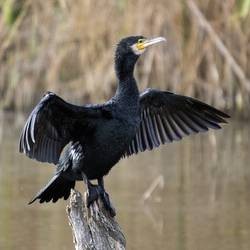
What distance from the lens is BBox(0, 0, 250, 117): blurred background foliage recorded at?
1388 centimetres

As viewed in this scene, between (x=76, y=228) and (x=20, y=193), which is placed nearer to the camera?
(x=76, y=228)

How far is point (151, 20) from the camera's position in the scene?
543 inches

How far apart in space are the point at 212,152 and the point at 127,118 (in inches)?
249

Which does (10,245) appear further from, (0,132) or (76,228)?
(0,132)

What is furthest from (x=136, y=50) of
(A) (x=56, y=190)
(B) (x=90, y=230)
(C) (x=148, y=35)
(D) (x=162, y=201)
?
(C) (x=148, y=35)

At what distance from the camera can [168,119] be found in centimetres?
790

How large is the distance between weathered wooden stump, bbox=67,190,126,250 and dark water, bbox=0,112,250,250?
189 cm

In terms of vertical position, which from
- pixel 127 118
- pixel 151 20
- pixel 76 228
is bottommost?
pixel 76 228

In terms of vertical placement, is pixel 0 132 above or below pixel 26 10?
below

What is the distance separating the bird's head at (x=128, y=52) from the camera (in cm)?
714

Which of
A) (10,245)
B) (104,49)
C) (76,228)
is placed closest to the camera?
(76,228)

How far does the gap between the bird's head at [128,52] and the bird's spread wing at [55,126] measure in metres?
0.41

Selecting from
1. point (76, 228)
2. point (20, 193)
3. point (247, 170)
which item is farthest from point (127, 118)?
point (247, 170)

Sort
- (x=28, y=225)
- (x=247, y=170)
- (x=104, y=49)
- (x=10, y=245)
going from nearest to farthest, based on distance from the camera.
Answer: (x=10, y=245)
(x=28, y=225)
(x=247, y=170)
(x=104, y=49)
